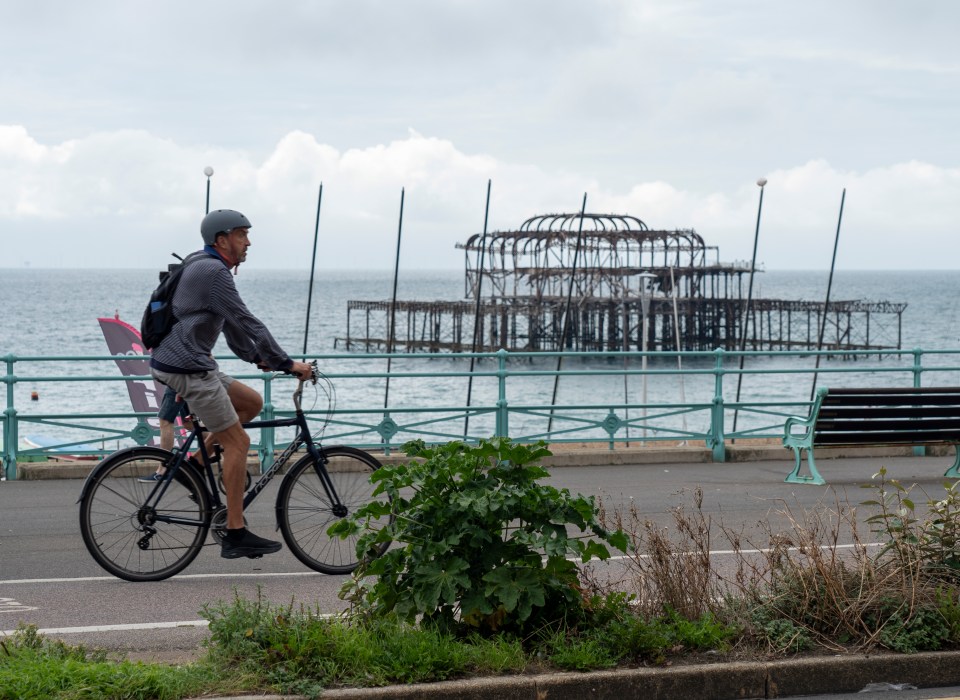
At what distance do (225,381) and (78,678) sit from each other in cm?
254

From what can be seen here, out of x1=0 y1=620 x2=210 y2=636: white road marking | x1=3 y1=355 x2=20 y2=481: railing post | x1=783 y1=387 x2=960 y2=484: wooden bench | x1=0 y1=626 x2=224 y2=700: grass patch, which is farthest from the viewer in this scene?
x1=3 y1=355 x2=20 y2=481: railing post

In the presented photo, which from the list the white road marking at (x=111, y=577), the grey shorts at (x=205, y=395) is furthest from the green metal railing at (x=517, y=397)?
the grey shorts at (x=205, y=395)

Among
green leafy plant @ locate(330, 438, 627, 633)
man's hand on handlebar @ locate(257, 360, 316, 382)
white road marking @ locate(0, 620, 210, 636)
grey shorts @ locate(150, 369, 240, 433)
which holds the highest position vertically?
man's hand on handlebar @ locate(257, 360, 316, 382)

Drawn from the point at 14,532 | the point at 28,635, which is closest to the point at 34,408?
the point at 14,532

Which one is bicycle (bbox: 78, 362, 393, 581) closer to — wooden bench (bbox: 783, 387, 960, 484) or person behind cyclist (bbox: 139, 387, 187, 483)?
person behind cyclist (bbox: 139, 387, 187, 483)

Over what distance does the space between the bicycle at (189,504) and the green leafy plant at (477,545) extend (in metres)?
1.66

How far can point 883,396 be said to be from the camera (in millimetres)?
11000

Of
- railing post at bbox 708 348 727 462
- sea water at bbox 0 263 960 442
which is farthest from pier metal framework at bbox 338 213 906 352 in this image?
railing post at bbox 708 348 727 462

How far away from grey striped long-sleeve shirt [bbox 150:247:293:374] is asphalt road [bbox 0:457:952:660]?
1186 millimetres

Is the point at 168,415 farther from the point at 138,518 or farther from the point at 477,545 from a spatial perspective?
the point at 477,545

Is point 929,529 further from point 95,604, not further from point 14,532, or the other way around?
point 14,532

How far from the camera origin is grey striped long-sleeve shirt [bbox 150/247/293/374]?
6578 millimetres

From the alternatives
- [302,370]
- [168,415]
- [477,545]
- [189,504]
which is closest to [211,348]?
[302,370]

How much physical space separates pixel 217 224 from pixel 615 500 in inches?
178
